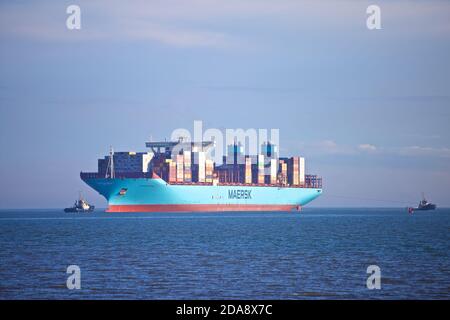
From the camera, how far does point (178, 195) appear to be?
113m

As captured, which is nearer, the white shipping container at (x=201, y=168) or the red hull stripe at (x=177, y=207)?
the red hull stripe at (x=177, y=207)

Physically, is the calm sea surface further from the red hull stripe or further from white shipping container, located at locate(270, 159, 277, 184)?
white shipping container, located at locate(270, 159, 277, 184)

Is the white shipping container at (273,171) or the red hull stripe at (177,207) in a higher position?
the white shipping container at (273,171)

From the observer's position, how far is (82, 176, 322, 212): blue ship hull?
108812mm

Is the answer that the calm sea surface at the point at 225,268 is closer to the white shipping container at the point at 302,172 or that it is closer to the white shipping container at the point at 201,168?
the white shipping container at the point at 201,168

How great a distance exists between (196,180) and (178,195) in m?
7.25

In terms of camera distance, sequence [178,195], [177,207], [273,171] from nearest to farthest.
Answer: [178,195]
[177,207]
[273,171]

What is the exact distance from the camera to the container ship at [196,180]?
362 feet

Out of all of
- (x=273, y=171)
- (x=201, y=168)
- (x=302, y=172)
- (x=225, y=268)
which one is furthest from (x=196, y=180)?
(x=225, y=268)

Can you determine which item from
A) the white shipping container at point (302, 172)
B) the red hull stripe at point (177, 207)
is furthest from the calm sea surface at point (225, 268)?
the white shipping container at point (302, 172)

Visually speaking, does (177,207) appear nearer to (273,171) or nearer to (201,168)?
(201,168)
